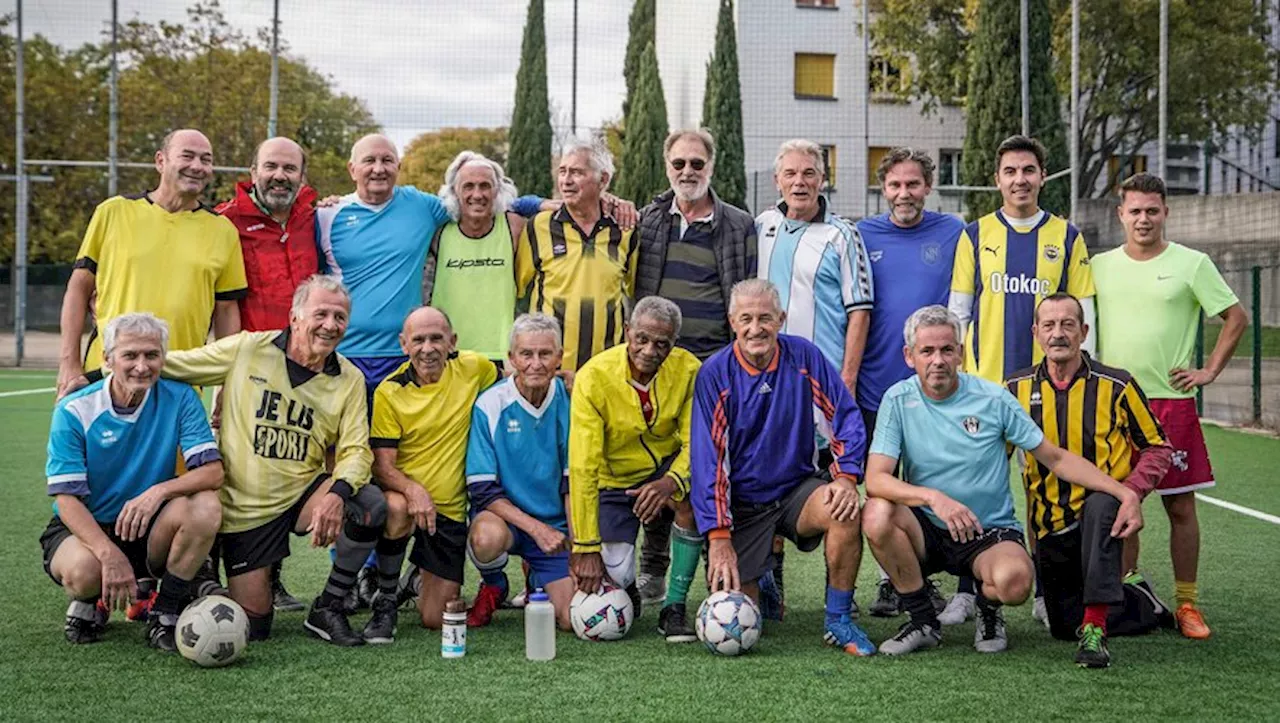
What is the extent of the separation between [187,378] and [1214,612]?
12.8 feet

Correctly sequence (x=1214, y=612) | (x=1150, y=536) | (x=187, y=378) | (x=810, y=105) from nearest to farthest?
1. (x=187, y=378)
2. (x=1214, y=612)
3. (x=1150, y=536)
4. (x=810, y=105)

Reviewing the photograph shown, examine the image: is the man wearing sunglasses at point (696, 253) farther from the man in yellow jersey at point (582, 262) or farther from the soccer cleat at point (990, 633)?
the soccer cleat at point (990, 633)

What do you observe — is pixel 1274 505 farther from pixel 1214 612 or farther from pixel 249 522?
pixel 249 522

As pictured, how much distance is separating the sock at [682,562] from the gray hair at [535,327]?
84 centimetres

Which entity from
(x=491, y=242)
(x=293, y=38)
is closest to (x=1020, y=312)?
(x=491, y=242)

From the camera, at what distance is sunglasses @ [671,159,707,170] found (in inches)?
213

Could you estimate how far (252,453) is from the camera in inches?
189

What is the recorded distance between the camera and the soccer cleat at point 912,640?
14.9ft

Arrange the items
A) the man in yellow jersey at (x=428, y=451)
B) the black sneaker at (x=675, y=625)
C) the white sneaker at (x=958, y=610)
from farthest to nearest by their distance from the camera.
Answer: the white sneaker at (x=958, y=610) → the man in yellow jersey at (x=428, y=451) → the black sneaker at (x=675, y=625)

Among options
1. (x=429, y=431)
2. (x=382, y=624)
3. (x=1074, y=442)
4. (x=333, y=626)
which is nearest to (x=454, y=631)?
(x=382, y=624)

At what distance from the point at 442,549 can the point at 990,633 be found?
78.8 inches

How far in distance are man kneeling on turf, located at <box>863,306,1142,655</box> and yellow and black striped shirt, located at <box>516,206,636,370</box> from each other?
1271 mm

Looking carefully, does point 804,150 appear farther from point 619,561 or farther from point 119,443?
point 119,443

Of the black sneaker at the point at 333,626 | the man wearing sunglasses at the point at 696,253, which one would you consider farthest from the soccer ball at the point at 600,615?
the black sneaker at the point at 333,626
